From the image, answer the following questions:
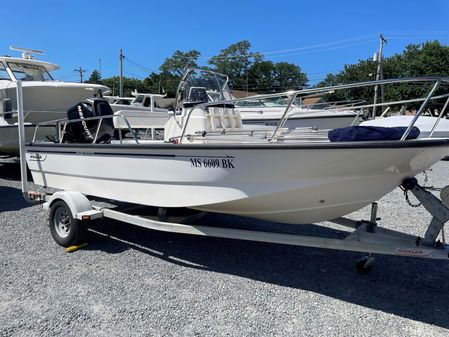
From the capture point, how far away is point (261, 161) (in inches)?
128

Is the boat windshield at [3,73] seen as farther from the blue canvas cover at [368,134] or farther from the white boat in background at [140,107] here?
the blue canvas cover at [368,134]

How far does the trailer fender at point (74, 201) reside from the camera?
4301 mm

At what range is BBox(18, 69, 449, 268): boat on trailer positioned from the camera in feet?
9.89

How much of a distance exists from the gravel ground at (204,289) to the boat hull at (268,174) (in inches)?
24.4

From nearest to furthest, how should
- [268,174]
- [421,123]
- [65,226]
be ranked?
[268,174] < [65,226] < [421,123]

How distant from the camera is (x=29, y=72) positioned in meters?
10.2

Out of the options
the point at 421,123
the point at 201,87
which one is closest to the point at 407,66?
the point at 421,123

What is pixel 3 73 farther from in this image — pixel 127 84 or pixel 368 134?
pixel 127 84

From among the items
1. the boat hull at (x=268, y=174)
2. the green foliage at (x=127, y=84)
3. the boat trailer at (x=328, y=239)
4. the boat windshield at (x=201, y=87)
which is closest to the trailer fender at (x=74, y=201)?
the boat trailer at (x=328, y=239)

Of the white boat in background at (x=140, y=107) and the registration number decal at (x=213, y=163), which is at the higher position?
the white boat in background at (x=140, y=107)

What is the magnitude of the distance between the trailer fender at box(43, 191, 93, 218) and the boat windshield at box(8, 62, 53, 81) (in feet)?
20.9

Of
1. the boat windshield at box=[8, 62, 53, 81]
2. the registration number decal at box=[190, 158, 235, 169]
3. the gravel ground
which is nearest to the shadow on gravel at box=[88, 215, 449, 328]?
the gravel ground

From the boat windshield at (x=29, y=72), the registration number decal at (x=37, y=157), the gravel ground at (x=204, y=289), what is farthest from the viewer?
the boat windshield at (x=29, y=72)

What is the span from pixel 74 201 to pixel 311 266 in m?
2.59
